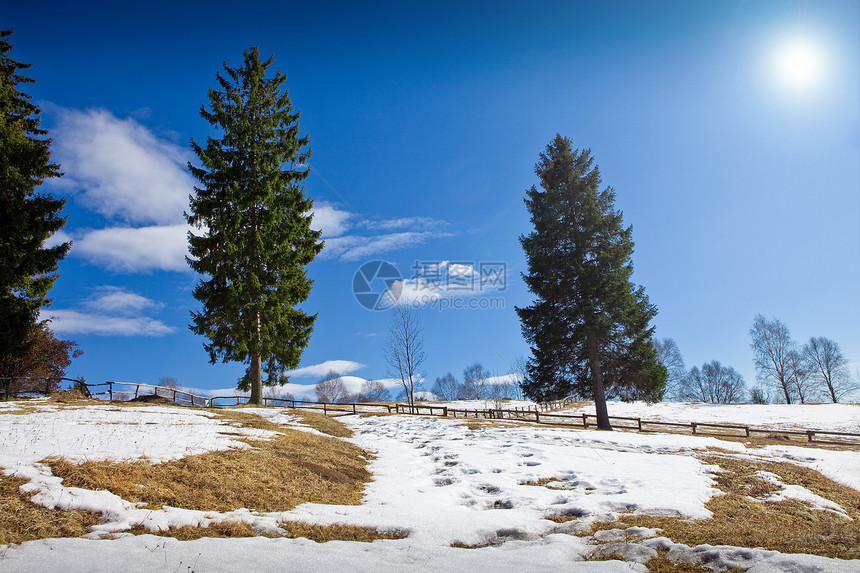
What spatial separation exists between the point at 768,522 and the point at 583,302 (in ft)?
47.8

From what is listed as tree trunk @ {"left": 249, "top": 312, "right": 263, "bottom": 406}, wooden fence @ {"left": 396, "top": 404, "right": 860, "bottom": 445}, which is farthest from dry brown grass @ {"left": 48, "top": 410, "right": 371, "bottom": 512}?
wooden fence @ {"left": 396, "top": 404, "right": 860, "bottom": 445}

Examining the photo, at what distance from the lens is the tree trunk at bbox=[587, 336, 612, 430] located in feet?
62.8

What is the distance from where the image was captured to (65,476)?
5.40 metres

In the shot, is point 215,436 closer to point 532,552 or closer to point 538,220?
point 532,552

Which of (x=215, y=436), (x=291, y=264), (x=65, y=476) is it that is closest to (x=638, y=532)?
(x=65, y=476)

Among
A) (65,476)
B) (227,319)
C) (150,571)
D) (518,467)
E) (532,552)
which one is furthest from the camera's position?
(227,319)

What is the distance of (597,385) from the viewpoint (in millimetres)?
19438

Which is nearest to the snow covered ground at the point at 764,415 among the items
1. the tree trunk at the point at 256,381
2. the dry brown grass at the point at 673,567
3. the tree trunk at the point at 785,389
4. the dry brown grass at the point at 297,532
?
the tree trunk at the point at 785,389

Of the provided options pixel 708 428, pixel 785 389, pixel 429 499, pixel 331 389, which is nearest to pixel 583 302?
pixel 708 428

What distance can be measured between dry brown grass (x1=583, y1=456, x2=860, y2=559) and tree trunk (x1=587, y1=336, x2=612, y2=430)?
33.4 feet

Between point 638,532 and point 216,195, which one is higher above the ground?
point 216,195

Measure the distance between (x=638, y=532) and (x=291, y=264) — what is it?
21.0 m

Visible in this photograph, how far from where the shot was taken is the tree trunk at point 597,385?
19156mm

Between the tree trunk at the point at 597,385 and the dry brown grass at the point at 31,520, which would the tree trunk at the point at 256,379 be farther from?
the tree trunk at the point at 597,385
